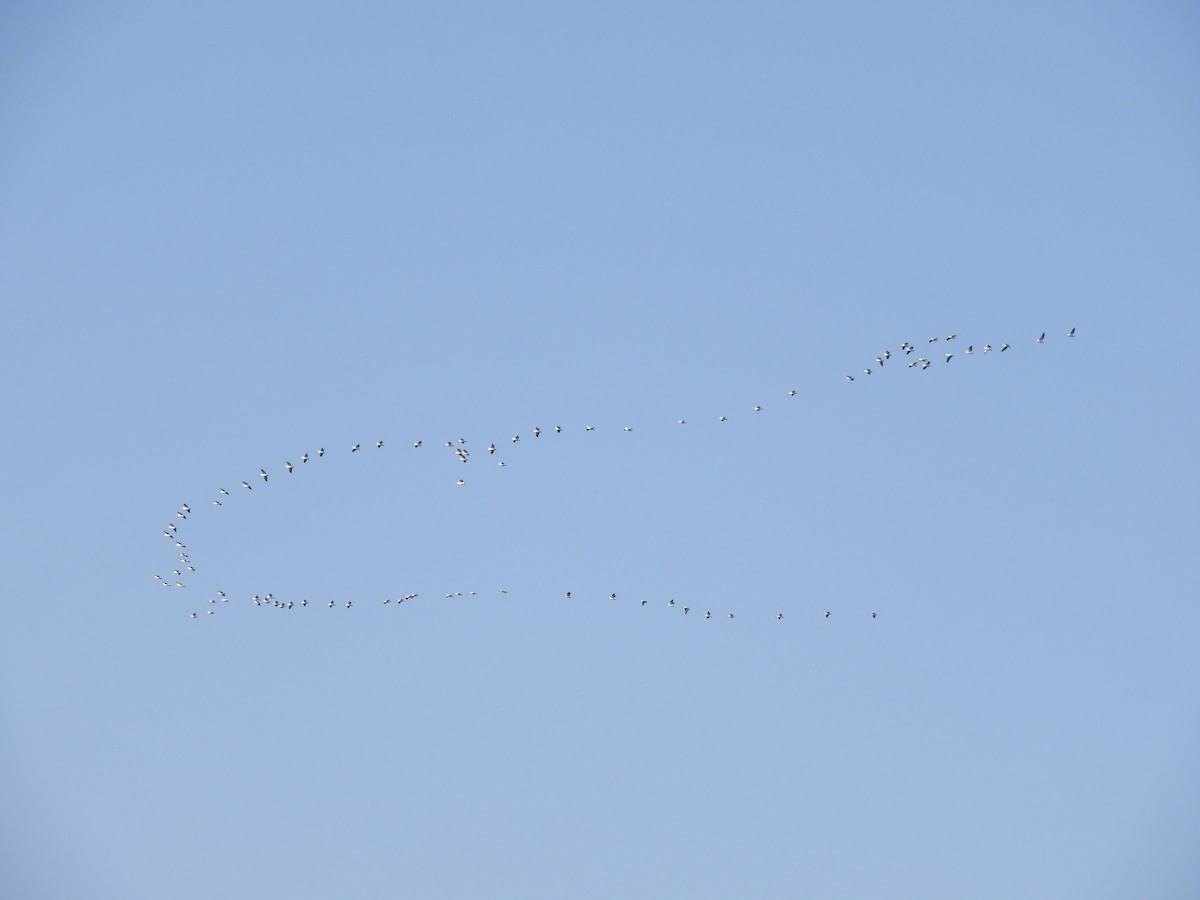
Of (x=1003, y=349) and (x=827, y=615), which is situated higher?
(x=1003, y=349)

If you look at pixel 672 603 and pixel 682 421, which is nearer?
pixel 682 421

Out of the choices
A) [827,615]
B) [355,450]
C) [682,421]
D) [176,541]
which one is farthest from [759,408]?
[176,541]

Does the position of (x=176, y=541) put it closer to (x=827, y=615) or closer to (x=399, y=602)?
(x=399, y=602)

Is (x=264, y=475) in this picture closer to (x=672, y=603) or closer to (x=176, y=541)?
(x=176, y=541)

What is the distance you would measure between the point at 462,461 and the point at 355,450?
8629 millimetres

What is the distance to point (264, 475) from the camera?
641 ft

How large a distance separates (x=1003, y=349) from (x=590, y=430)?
32.1 meters

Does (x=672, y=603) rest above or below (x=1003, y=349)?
below

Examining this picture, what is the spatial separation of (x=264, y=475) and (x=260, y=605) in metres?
10.9

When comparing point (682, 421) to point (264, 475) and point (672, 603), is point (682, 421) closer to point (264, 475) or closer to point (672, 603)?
point (672, 603)

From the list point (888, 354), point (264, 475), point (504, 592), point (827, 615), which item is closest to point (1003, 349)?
point (888, 354)

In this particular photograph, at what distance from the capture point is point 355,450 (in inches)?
7667

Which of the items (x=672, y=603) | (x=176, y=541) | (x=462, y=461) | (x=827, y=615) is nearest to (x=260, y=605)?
(x=176, y=541)

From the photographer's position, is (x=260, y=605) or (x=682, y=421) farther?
(x=260, y=605)
